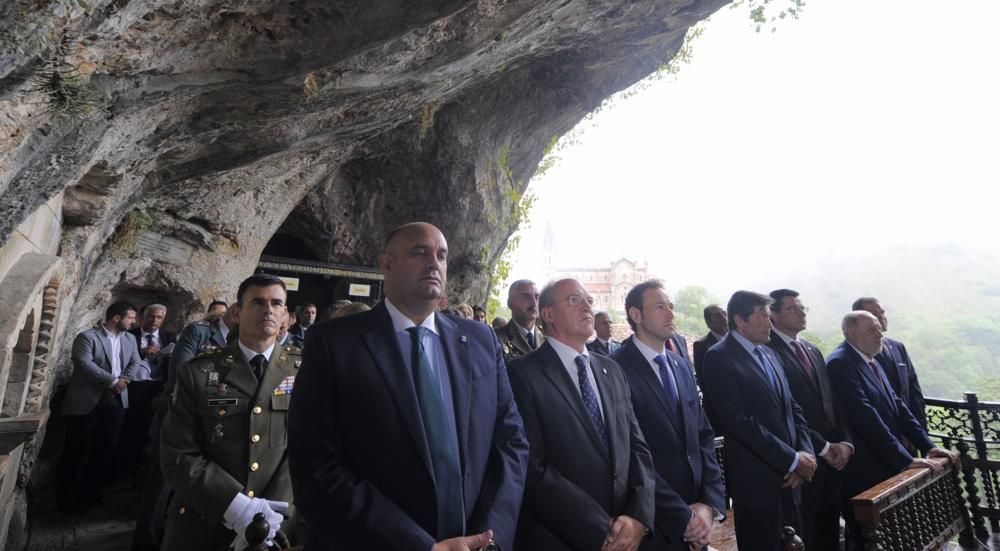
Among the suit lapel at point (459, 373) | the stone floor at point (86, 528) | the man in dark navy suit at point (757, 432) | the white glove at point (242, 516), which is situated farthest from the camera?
the stone floor at point (86, 528)

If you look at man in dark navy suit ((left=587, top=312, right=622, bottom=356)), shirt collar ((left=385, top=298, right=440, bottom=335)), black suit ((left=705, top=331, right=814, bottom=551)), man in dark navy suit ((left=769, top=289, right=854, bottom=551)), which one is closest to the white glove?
shirt collar ((left=385, top=298, right=440, bottom=335))

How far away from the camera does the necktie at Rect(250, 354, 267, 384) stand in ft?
8.29

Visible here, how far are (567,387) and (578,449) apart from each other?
12.1 inches

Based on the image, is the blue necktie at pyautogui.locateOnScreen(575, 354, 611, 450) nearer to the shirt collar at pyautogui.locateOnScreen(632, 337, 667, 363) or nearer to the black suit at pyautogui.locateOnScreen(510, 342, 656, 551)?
the black suit at pyautogui.locateOnScreen(510, 342, 656, 551)

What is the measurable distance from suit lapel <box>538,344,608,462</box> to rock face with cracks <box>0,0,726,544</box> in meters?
2.72

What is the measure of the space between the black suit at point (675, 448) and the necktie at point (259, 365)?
7.26ft

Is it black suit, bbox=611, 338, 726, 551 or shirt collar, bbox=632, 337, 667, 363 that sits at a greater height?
shirt collar, bbox=632, 337, 667, 363

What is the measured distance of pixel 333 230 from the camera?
10.1 meters

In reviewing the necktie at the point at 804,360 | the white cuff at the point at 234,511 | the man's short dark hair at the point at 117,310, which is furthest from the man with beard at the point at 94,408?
the necktie at the point at 804,360

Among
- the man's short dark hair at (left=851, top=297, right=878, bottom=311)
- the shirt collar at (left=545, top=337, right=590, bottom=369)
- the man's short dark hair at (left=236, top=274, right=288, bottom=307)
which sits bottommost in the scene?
the shirt collar at (left=545, top=337, right=590, bottom=369)

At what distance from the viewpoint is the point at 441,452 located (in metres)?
1.71

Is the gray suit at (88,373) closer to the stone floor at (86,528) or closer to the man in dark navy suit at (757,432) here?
the stone floor at (86,528)

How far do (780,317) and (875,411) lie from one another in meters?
1.05

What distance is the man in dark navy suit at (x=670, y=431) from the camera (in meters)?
2.40
